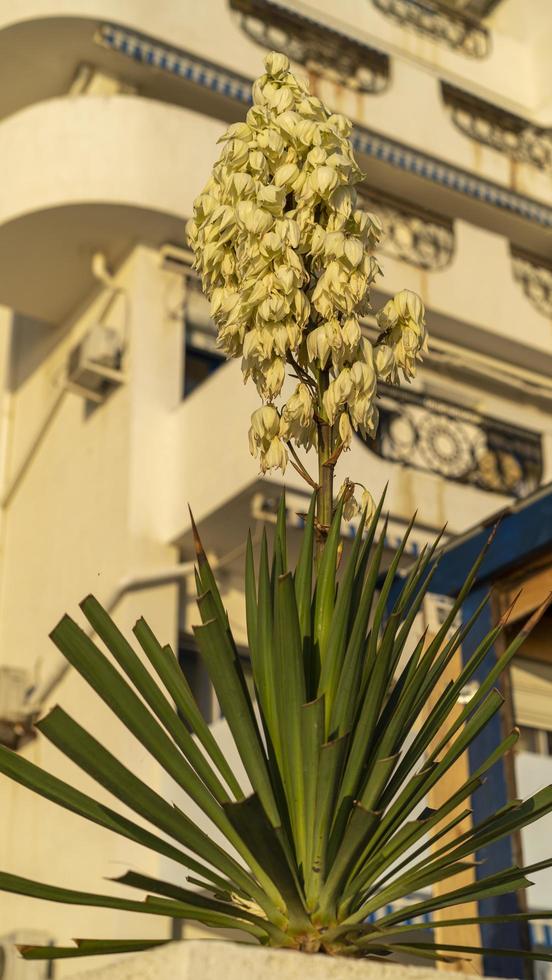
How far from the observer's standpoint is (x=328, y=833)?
3277 mm

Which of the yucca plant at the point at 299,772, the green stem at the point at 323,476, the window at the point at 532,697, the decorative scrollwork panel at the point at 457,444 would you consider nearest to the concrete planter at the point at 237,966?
the yucca plant at the point at 299,772

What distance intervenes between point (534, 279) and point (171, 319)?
13.8 ft

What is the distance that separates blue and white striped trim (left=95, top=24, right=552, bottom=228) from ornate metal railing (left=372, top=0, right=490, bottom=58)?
1.95m

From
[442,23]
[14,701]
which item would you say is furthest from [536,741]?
[442,23]

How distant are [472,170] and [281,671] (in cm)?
1089

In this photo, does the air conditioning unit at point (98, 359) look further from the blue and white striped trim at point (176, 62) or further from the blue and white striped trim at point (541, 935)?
the blue and white striped trim at point (541, 935)

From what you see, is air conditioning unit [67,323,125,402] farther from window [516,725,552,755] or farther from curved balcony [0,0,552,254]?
window [516,725,552,755]

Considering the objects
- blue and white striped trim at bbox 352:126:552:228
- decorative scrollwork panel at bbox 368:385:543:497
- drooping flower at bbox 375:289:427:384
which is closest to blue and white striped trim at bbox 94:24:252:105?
blue and white striped trim at bbox 352:126:552:228

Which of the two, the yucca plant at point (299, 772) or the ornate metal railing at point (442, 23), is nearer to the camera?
the yucca plant at point (299, 772)

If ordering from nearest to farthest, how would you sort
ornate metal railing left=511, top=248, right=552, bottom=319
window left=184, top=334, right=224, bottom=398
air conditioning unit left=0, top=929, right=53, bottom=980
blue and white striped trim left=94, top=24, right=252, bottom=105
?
air conditioning unit left=0, top=929, right=53, bottom=980 < blue and white striped trim left=94, top=24, right=252, bottom=105 < window left=184, top=334, right=224, bottom=398 < ornate metal railing left=511, top=248, right=552, bottom=319

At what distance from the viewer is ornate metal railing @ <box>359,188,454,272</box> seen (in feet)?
42.6

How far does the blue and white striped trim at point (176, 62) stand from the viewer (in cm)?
1157

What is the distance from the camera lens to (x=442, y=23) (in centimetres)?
1486

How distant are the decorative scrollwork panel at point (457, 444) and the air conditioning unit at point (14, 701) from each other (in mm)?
3300
